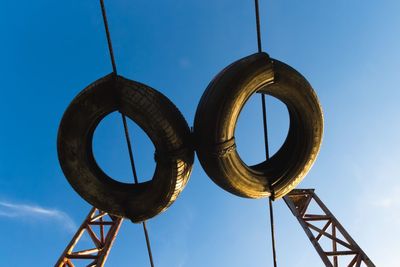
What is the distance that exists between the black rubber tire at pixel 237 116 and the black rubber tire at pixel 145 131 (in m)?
0.35

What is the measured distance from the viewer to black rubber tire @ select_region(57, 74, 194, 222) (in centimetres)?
397

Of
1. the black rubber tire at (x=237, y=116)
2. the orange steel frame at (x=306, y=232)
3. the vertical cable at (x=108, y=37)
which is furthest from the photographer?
the orange steel frame at (x=306, y=232)

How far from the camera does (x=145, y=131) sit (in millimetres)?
4070

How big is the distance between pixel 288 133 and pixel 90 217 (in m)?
5.96

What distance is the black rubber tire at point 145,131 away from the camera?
13.0 feet

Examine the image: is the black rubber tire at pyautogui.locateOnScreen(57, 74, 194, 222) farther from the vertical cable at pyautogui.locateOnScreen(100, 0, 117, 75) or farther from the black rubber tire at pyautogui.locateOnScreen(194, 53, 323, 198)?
the black rubber tire at pyautogui.locateOnScreen(194, 53, 323, 198)

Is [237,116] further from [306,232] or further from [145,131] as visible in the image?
[306,232]

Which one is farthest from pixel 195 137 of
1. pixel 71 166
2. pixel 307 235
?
pixel 307 235

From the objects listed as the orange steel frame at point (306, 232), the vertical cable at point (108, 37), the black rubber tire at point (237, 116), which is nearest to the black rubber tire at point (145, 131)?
the vertical cable at point (108, 37)

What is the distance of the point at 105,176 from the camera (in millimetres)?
4449

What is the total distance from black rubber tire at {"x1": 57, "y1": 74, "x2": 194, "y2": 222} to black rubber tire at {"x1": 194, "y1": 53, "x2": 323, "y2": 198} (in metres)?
0.35

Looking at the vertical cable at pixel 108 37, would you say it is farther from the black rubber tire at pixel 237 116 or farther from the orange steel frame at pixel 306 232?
the orange steel frame at pixel 306 232

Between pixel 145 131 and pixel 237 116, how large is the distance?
3.76 feet

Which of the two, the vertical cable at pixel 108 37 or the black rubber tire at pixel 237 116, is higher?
the vertical cable at pixel 108 37
